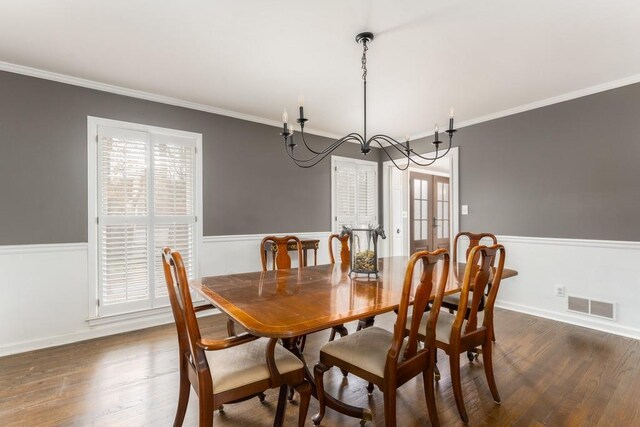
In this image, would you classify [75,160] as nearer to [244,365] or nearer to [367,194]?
[244,365]

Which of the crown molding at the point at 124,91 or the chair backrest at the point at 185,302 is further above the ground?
the crown molding at the point at 124,91

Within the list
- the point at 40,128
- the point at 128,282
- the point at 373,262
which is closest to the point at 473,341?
the point at 373,262

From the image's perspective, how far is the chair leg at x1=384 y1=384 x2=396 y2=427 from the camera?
1437 millimetres

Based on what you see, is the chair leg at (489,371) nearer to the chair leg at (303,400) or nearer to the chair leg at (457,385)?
the chair leg at (457,385)

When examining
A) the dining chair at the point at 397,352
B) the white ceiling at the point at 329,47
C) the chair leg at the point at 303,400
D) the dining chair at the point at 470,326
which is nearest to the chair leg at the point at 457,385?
the dining chair at the point at 470,326

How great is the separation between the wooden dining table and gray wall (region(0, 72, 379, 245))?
5.48 feet

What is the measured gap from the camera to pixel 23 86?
8.90ft

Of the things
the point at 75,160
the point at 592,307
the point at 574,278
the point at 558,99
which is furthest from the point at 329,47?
the point at 592,307

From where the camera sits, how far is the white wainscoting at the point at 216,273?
8.85 feet

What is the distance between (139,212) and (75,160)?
0.70 meters

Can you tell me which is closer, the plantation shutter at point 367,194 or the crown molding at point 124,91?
the crown molding at point 124,91

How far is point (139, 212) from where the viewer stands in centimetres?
320

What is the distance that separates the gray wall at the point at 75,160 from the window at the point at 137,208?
0.11 meters

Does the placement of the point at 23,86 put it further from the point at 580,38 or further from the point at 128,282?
the point at 580,38
